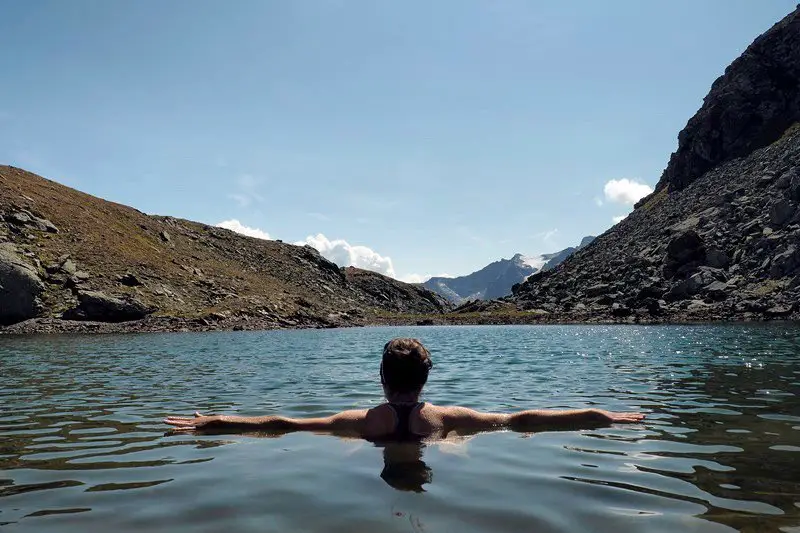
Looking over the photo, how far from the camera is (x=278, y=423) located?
9945mm

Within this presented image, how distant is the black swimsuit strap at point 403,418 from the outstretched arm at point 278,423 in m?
1.05

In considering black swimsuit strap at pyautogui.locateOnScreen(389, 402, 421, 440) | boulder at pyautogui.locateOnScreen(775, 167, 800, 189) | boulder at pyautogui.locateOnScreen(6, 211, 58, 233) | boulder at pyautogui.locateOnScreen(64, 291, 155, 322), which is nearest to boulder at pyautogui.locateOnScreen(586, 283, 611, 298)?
boulder at pyautogui.locateOnScreen(775, 167, 800, 189)

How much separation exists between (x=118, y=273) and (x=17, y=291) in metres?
18.0

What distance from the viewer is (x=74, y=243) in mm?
77938

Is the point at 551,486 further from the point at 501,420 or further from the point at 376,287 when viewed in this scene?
the point at 376,287

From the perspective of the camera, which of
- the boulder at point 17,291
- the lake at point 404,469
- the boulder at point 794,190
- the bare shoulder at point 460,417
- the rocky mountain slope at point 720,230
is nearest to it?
the lake at point 404,469

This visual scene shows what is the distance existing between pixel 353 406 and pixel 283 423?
4.72 metres

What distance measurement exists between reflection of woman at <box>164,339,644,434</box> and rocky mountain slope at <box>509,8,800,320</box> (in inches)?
2600

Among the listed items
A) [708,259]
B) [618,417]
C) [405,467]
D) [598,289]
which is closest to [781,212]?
[708,259]

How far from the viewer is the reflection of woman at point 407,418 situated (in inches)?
317

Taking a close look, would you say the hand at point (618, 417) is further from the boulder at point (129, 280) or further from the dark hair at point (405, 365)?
the boulder at point (129, 280)

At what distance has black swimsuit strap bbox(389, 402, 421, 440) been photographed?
8.53 m

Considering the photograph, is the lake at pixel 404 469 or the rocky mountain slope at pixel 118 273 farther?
the rocky mountain slope at pixel 118 273

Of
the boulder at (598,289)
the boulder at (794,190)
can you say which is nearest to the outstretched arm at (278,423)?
the boulder at (794,190)
